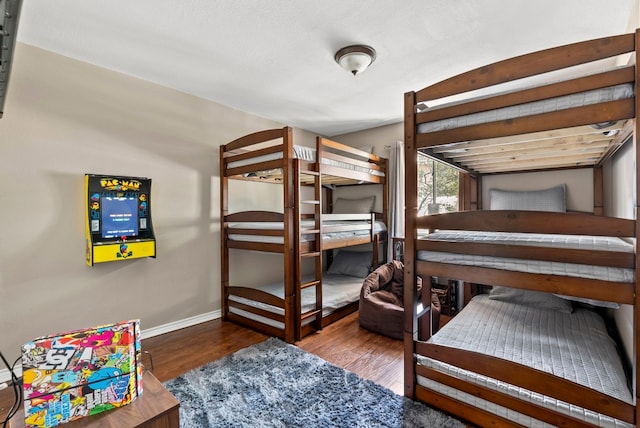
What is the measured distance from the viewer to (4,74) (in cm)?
116

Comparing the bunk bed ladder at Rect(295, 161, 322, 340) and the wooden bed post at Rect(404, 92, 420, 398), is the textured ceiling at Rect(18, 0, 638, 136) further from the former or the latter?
the bunk bed ladder at Rect(295, 161, 322, 340)

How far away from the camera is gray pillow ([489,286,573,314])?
2.51m

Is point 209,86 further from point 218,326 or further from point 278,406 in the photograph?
point 278,406

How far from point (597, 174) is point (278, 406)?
342 centimetres

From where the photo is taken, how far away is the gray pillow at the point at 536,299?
2.51 meters

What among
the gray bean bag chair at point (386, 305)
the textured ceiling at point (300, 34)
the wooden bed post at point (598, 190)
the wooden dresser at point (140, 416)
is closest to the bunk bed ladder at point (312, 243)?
the gray bean bag chair at point (386, 305)

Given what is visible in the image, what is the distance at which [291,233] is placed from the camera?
273 cm

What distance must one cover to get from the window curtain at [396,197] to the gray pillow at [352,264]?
33cm

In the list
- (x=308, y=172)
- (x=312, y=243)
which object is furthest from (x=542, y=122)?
(x=312, y=243)

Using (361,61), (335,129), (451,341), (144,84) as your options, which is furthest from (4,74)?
(335,129)

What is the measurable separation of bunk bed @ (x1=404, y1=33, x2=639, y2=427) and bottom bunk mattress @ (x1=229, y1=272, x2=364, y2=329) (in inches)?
47.9

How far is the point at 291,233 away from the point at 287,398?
1.32 metres

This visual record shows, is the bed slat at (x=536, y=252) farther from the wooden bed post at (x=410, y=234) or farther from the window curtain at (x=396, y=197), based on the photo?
the window curtain at (x=396, y=197)

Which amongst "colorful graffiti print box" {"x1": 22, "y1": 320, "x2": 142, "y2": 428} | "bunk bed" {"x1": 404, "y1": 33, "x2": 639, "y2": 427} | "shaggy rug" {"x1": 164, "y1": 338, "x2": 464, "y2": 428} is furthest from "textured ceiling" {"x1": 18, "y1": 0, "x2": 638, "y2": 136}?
"shaggy rug" {"x1": 164, "y1": 338, "x2": 464, "y2": 428}
